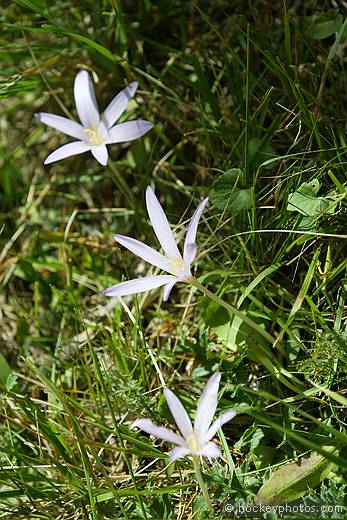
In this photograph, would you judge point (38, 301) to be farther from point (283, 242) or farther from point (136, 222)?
point (283, 242)

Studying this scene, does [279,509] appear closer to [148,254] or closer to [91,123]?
[148,254]

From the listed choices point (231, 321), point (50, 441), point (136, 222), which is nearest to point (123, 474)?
point (50, 441)

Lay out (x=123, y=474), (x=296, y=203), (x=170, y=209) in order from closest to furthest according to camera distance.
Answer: (x=296, y=203) → (x=123, y=474) → (x=170, y=209)

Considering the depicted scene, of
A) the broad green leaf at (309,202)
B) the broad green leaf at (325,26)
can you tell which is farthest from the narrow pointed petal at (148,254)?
the broad green leaf at (325,26)

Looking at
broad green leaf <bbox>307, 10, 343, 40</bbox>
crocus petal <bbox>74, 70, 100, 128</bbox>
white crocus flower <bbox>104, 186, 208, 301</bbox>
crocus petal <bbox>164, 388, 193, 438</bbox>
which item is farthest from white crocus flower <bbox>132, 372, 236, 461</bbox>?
broad green leaf <bbox>307, 10, 343, 40</bbox>

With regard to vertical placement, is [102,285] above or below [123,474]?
above

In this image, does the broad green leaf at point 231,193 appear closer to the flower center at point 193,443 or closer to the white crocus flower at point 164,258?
the white crocus flower at point 164,258

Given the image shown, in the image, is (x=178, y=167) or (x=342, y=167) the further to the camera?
→ (x=178, y=167)
